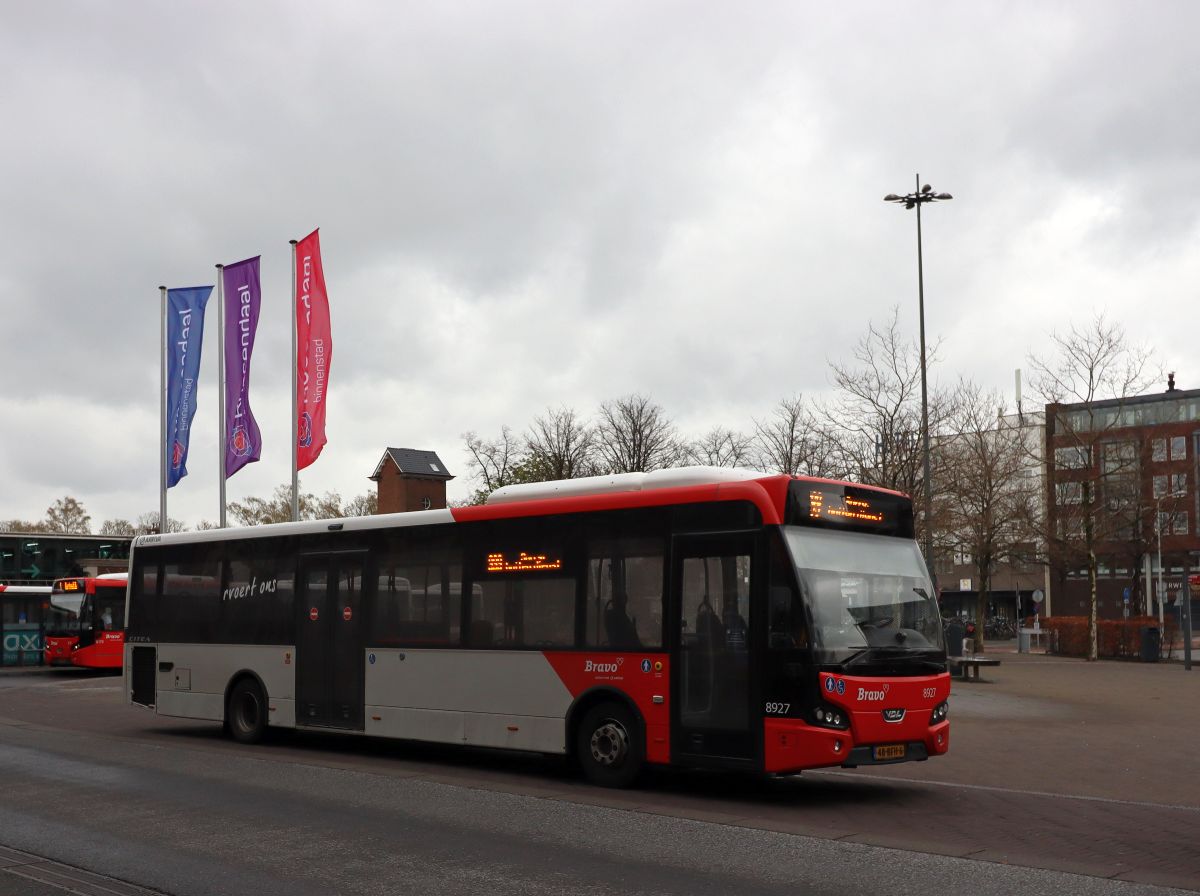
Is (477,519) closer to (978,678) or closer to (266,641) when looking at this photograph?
(266,641)

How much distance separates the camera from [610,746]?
1291 centimetres

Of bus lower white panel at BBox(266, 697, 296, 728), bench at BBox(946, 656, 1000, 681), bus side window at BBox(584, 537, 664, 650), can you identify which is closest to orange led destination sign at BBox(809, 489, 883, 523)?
bus side window at BBox(584, 537, 664, 650)

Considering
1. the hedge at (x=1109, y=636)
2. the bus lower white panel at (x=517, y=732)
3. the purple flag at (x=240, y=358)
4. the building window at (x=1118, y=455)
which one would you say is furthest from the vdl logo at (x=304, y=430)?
the hedge at (x=1109, y=636)

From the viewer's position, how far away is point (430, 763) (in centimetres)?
Result: 1541

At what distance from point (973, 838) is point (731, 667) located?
281 cm

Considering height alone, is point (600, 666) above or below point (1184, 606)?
above

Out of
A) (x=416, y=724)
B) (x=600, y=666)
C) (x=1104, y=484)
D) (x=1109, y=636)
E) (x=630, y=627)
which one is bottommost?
(x=1109, y=636)

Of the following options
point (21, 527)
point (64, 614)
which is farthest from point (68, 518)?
point (64, 614)

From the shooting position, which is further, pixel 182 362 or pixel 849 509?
pixel 182 362

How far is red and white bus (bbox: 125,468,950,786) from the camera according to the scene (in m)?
11.7

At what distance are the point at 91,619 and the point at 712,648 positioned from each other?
31885 mm

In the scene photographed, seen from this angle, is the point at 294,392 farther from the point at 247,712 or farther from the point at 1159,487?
the point at 1159,487

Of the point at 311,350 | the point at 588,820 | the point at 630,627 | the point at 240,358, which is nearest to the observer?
the point at 588,820

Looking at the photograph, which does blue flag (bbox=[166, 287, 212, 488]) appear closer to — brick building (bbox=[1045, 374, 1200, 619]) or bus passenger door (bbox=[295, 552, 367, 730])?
bus passenger door (bbox=[295, 552, 367, 730])
